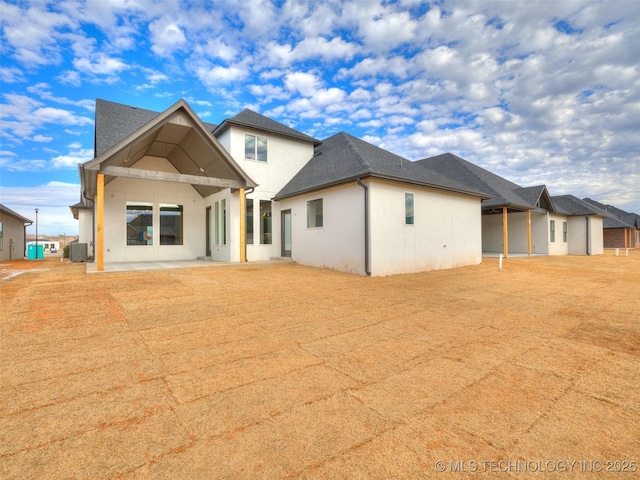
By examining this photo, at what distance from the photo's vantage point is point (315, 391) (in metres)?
2.72

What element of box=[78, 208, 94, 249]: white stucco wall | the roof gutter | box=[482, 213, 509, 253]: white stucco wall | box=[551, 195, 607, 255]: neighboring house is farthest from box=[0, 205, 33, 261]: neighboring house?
box=[551, 195, 607, 255]: neighboring house

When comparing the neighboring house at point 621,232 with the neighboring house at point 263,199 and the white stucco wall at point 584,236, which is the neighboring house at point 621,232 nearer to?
the white stucco wall at point 584,236

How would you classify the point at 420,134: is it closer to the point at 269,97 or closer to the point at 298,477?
the point at 269,97

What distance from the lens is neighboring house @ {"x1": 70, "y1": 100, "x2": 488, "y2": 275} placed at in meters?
10.5

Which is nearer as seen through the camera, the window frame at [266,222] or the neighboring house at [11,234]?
the window frame at [266,222]

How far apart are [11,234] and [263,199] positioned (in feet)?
66.8

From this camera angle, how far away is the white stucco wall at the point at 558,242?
76.7ft

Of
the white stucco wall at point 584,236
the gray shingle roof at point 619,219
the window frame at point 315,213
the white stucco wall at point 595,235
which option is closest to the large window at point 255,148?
the window frame at point 315,213

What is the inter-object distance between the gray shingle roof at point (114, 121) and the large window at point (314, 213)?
7030mm

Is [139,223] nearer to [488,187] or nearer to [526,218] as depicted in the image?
[488,187]

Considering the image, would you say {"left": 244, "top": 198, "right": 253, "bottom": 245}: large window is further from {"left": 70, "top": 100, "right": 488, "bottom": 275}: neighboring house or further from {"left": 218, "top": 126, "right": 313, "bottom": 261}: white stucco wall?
{"left": 218, "top": 126, "right": 313, "bottom": 261}: white stucco wall

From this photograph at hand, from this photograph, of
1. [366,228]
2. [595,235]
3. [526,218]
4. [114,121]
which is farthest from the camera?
[595,235]

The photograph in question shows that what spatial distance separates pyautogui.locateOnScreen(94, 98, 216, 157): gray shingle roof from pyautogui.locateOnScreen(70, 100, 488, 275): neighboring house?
5cm

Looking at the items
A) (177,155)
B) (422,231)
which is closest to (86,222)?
(177,155)
